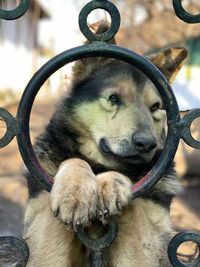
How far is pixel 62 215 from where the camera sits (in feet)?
4.65

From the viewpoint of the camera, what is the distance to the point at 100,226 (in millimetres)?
1699

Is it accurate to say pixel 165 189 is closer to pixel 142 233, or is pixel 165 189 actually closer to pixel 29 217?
pixel 142 233

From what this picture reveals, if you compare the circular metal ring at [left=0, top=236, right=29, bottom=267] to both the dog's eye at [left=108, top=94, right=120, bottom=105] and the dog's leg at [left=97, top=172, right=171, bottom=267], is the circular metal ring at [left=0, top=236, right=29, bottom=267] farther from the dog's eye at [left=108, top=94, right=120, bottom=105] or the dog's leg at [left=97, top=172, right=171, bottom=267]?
the dog's eye at [left=108, top=94, right=120, bottom=105]

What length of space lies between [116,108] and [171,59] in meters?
0.51

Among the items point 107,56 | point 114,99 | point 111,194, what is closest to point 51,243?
point 111,194

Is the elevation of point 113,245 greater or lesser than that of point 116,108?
lesser

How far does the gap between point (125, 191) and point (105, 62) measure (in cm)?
111

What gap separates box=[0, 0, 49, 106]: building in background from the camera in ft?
42.6

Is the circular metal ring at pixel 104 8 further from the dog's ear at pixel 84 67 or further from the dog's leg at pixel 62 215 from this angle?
the dog's ear at pixel 84 67

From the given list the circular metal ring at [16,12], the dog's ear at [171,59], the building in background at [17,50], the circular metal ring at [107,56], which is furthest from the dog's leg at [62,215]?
the building in background at [17,50]

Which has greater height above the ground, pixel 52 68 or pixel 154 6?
pixel 154 6

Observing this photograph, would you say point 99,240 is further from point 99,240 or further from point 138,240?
point 138,240

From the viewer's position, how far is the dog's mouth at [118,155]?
195cm

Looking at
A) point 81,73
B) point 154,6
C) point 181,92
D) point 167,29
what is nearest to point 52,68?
point 81,73
